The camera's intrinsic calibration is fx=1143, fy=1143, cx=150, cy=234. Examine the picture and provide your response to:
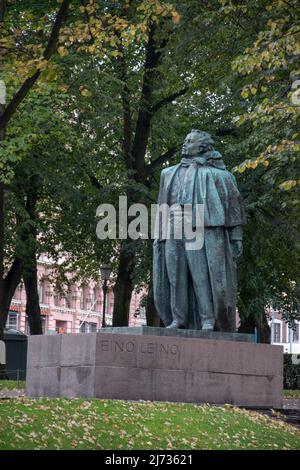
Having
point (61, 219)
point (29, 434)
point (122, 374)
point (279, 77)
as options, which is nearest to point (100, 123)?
point (61, 219)

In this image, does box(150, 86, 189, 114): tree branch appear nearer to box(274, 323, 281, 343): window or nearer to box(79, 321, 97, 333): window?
box(79, 321, 97, 333): window

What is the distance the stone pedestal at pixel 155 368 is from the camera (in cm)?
1586

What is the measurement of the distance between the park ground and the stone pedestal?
0.67 meters

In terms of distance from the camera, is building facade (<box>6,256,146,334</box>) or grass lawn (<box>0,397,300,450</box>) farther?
building facade (<box>6,256,146,334</box>)

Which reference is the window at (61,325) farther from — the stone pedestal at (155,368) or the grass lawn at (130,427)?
the grass lawn at (130,427)

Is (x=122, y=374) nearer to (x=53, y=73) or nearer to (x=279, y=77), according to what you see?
(x=53, y=73)

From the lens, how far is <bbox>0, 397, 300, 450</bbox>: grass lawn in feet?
41.1

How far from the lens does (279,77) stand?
23.6 metres

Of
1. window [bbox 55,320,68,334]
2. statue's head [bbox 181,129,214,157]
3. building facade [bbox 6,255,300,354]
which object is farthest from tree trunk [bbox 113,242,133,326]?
window [bbox 55,320,68,334]

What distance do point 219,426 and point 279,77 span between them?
Answer: 436 inches

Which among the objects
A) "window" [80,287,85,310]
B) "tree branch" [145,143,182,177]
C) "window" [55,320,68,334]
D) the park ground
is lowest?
the park ground

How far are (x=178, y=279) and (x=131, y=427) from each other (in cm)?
426

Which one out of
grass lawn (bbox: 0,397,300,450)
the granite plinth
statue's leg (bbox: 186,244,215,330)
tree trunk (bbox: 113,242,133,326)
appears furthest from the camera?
tree trunk (bbox: 113,242,133,326)

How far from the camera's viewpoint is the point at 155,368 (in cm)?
1620
